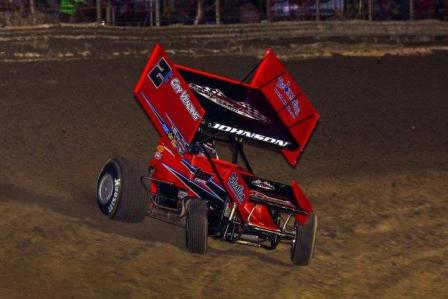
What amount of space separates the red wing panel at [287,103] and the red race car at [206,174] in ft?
0.05

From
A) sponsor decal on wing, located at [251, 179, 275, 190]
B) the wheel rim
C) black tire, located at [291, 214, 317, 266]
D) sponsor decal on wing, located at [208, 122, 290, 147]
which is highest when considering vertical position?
sponsor decal on wing, located at [208, 122, 290, 147]

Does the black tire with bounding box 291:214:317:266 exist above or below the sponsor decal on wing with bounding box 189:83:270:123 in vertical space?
below

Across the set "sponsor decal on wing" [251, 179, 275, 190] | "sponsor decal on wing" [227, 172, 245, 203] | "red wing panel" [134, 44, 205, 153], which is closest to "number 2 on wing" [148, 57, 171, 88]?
"red wing panel" [134, 44, 205, 153]

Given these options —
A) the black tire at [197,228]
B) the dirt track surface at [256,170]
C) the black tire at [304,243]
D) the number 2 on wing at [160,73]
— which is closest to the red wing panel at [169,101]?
the number 2 on wing at [160,73]

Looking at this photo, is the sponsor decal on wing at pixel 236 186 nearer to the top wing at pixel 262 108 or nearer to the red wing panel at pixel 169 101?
the top wing at pixel 262 108

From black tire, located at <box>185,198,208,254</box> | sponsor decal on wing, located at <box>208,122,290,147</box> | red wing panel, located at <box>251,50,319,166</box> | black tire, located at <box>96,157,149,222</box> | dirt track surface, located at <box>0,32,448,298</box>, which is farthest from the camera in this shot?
red wing panel, located at <box>251,50,319,166</box>

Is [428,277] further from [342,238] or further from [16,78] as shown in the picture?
[16,78]

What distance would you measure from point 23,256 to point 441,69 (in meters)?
9.84

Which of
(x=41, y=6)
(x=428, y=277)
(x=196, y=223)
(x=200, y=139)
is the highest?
(x=41, y=6)

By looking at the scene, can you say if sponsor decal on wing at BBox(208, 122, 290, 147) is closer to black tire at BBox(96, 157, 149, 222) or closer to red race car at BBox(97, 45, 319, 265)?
red race car at BBox(97, 45, 319, 265)

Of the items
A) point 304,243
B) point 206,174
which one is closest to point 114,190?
point 206,174

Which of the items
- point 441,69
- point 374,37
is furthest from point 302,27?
point 441,69

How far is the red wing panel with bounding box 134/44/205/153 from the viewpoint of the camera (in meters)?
8.38

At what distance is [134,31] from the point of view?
53.0 feet
